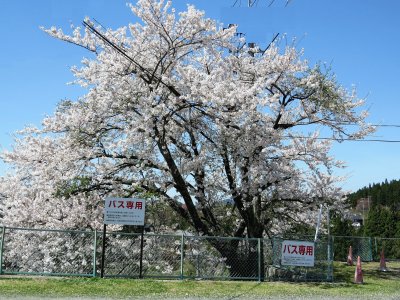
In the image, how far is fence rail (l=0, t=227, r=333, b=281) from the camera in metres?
14.5

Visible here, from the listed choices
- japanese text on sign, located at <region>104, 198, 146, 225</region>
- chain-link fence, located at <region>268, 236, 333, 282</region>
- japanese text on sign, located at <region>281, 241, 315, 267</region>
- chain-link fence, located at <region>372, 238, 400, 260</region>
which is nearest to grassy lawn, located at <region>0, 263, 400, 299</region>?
chain-link fence, located at <region>268, 236, 333, 282</region>

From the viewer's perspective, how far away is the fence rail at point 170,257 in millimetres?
14523

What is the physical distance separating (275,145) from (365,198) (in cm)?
9471

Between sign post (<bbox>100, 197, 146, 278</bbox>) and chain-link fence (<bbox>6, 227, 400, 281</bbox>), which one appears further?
chain-link fence (<bbox>6, 227, 400, 281</bbox>)

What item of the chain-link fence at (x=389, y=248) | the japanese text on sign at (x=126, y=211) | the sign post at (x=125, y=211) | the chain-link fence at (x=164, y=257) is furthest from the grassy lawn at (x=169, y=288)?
the chain-link fence at (x=389, y=248)

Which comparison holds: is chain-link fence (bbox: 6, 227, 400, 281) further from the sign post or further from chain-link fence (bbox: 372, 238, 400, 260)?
chain-link fence (bbox: 372, 238, 400, 260)

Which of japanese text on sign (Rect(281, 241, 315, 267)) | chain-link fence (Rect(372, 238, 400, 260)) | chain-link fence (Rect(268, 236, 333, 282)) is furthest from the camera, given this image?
chain-link fence (Rect(372, 238, 400, 260))

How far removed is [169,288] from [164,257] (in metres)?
2.68

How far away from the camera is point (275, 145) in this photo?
17.2 meters

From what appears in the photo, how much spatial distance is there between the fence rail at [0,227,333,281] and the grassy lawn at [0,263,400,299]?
85 centimetres

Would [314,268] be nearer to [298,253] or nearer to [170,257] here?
[298,253]

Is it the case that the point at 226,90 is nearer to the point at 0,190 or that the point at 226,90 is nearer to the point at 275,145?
the point at 275,145

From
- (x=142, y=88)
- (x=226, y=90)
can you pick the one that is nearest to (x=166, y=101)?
(x=142, y=88)

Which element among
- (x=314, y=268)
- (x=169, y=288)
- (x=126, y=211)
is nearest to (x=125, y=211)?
(x=126, y=211)
